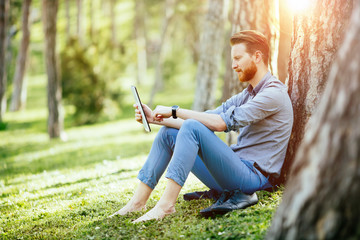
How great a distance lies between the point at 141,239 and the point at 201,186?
7.02 ft

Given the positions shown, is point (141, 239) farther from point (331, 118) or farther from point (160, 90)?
point (160, 90)

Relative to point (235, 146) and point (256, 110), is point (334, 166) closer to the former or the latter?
point (256, 110)

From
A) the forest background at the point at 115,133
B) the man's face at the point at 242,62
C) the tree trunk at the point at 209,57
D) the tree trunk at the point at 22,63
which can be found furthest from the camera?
the tree trunk at the point at 22,63

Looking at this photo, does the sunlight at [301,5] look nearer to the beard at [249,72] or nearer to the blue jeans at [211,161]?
the beard at [249,72]

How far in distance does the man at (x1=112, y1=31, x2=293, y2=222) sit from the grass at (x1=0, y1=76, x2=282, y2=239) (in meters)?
0.17

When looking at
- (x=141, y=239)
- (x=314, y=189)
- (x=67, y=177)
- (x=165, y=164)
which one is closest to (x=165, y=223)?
(x=141, y=239)

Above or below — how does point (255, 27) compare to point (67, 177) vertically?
above

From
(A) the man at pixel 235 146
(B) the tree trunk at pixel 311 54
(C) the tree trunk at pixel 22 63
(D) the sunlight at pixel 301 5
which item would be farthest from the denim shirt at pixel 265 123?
(C) the tree trunk at pixel 22 63

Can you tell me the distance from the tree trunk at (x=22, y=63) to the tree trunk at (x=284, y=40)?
45.5ft

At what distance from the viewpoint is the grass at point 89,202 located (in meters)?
3.38

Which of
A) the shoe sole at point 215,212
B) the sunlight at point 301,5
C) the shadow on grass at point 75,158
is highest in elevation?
the sunlight at point 301,5

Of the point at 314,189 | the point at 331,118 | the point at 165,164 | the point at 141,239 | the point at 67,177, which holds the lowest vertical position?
the point at 67,177

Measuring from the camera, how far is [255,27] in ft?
19.3

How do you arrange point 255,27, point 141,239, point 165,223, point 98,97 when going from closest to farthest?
point 141,239 → point 165,223 → point 255,27 → point 98,97
